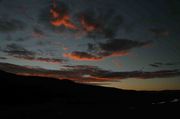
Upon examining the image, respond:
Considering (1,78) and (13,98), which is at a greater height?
(1,78)

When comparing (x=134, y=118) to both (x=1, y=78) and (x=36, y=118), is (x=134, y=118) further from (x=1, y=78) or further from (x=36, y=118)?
(x=1, y=78)

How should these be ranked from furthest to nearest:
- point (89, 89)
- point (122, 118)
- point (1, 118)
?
point (89, 89) < point (1, 118) < point (122, 118)

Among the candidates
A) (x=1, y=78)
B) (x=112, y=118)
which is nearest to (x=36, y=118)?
(x=112, y=118)

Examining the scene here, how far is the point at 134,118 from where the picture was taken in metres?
17.4

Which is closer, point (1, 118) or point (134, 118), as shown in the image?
point (134, 118)

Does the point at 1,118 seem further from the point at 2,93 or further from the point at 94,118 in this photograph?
the point at 2,93

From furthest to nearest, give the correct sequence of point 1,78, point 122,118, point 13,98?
point 1,78 → point 13,98 → point 122,118

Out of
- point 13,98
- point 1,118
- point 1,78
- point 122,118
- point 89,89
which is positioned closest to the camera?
point 122,118

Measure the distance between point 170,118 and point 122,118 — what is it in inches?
141

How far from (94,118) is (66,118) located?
2.08m

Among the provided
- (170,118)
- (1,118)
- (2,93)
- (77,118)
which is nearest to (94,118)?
(77,118)

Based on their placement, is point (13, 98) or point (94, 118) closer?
point (94, 118)

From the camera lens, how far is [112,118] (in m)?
17.7

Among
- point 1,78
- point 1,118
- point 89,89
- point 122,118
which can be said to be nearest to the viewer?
point 122,118
